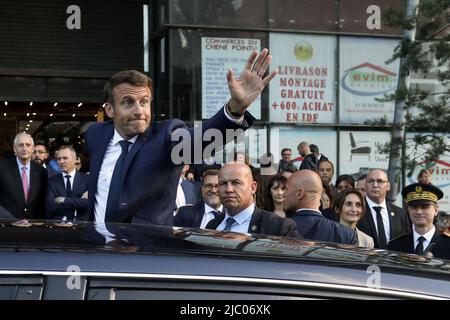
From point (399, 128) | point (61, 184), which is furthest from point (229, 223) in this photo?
point (399, 128)

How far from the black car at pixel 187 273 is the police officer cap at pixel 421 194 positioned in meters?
3.83

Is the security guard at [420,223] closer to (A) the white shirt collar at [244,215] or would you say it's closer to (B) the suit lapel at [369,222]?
(B) the suit lapel at [369,222]

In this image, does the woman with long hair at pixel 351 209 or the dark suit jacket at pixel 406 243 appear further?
the woman with long hair at pixel 351 209

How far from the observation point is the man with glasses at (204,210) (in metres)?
6.69

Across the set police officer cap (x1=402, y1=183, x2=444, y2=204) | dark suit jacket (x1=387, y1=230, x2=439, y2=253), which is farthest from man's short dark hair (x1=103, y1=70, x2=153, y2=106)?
police officer cap (x1=402, y1=183, x2=444, y2=204)

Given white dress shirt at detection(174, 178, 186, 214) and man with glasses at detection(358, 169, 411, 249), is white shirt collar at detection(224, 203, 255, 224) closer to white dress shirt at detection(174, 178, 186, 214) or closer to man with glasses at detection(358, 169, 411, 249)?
man with glasses at detection(358, 169, 411, 249)

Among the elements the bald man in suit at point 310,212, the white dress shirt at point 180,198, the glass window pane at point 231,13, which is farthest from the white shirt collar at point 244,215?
the glass window pane at point 231,13

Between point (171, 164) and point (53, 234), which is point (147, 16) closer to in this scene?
point (171, 164)

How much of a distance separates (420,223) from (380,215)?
1.50 meters

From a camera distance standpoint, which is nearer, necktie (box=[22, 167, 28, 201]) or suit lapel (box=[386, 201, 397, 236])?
suit lapel (box=[386, 201, 397, 236])

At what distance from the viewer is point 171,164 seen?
3938 mm

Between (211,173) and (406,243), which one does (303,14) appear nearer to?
(211,173)

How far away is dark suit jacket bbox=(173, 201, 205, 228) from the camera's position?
6.65m

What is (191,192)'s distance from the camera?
907 centimetres
